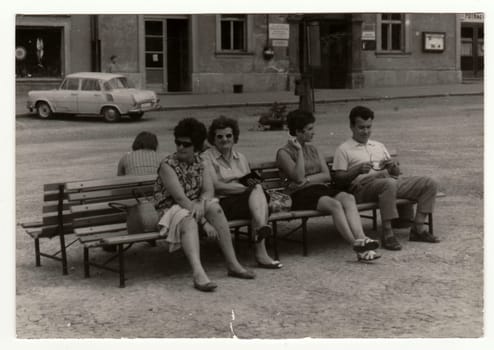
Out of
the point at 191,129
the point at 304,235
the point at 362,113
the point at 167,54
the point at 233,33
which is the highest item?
the point at 233,33

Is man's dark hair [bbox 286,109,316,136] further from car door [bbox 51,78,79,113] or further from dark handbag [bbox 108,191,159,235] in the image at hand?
car door [bbox 51,78,79,113]

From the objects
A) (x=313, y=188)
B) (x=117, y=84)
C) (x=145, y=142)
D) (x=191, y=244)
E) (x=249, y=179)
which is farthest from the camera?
(x=117, y=84)

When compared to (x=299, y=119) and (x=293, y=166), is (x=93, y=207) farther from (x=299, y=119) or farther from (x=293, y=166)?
(x=299, y=119)

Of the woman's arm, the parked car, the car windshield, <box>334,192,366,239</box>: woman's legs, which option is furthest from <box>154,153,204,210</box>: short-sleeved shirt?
the car windshield

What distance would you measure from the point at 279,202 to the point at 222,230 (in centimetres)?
76

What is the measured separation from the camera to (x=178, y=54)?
26.4 m

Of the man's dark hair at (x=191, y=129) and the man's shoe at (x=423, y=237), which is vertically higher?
the man's dark hair at (x=191, y=129)

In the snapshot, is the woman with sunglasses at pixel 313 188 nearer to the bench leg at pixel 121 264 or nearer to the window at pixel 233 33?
the bench leg at pixel 121 264

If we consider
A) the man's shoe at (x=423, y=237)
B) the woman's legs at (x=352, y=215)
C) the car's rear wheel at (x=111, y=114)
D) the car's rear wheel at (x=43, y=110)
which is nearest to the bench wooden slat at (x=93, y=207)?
the woman's legs at (x=352, y=215)

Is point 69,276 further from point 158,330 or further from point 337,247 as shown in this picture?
point 337,247

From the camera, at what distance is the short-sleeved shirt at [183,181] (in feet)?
20.3

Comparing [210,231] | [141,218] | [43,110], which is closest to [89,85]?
[43,110]

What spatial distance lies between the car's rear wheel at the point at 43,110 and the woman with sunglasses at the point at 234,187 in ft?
31.2

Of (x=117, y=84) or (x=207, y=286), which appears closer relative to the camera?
(x=207, y=286)
